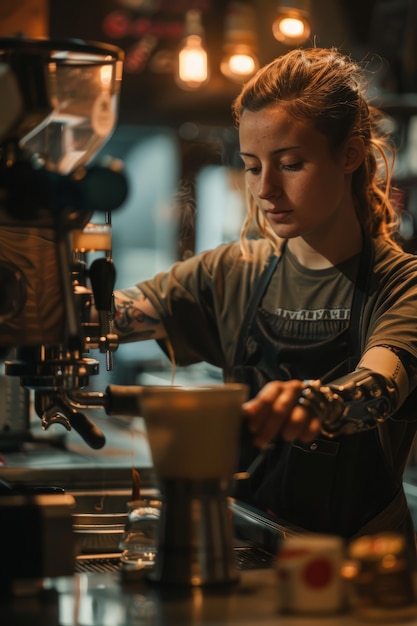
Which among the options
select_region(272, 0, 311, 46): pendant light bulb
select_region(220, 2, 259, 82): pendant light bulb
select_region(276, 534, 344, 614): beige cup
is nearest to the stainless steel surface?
select_region(276, 534, 344, 614): beige cup

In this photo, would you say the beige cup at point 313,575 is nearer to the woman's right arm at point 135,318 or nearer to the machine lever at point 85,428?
the machine lever at point 85,428

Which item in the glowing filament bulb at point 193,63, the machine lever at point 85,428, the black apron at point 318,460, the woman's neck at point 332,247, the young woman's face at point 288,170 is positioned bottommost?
the black apron at point 318,460

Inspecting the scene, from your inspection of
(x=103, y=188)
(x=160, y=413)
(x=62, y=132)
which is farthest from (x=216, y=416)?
(x=62, y=132)

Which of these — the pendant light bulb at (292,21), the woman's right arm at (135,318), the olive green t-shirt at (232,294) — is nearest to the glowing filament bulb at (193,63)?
the pendant light bulb at (292,21)

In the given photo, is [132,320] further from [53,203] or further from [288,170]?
[53,203]

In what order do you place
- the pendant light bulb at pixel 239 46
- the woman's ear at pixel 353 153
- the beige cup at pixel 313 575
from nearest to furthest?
the beige cup at pixel 313 575 < the woman's ear at pixel 353 153 < the pendant light bulb at pixel 239 46

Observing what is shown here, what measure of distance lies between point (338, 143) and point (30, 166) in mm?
975

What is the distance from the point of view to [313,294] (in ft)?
7.72

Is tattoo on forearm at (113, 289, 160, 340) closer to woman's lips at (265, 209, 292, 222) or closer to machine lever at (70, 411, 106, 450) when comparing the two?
woman's lips at (265, 209, 292, 222)

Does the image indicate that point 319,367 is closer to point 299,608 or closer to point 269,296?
point 269,296

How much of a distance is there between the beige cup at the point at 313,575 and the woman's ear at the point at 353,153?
1.14 m

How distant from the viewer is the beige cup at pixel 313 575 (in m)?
1.30

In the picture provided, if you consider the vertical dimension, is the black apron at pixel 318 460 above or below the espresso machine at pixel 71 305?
below

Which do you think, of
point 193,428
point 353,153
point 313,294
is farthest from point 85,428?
point 353,153
